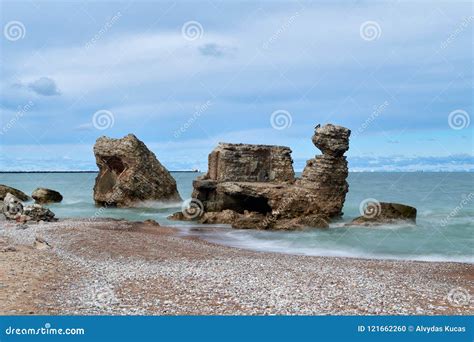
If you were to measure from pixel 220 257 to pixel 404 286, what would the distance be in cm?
717

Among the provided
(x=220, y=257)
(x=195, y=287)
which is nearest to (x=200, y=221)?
(x=220, y=257)

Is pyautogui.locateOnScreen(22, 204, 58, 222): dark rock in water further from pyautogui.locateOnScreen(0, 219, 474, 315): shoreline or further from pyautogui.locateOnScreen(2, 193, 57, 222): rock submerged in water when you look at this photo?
pyautogui.locateOnScreen(0, 219, 474, 315): shoreline

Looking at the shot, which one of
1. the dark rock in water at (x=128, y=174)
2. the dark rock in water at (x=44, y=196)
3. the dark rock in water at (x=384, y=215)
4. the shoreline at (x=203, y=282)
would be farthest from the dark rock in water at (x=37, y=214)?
the dark rock in water at (x=44, y=196)

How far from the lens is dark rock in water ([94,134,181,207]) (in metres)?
51.8

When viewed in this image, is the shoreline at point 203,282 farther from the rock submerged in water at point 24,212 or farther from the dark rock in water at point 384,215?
the dark rock in water at point 384,215

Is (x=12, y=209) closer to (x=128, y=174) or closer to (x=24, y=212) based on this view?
(x=24, y=212)

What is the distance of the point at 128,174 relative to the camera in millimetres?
51844

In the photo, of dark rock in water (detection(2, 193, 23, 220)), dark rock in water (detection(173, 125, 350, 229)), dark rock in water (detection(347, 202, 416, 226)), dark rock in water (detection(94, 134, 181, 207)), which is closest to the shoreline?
dark rock in water (detection(2, 193, 23, 220))

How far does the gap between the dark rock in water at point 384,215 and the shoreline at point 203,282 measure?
48.8ft

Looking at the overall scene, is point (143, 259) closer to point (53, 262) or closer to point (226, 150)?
point (53, 262)

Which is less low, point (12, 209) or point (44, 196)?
point (44, 196)

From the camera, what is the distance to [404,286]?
14766mm

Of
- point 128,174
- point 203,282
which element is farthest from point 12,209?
point 128,174

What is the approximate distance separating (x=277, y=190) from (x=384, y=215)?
26.5ft
